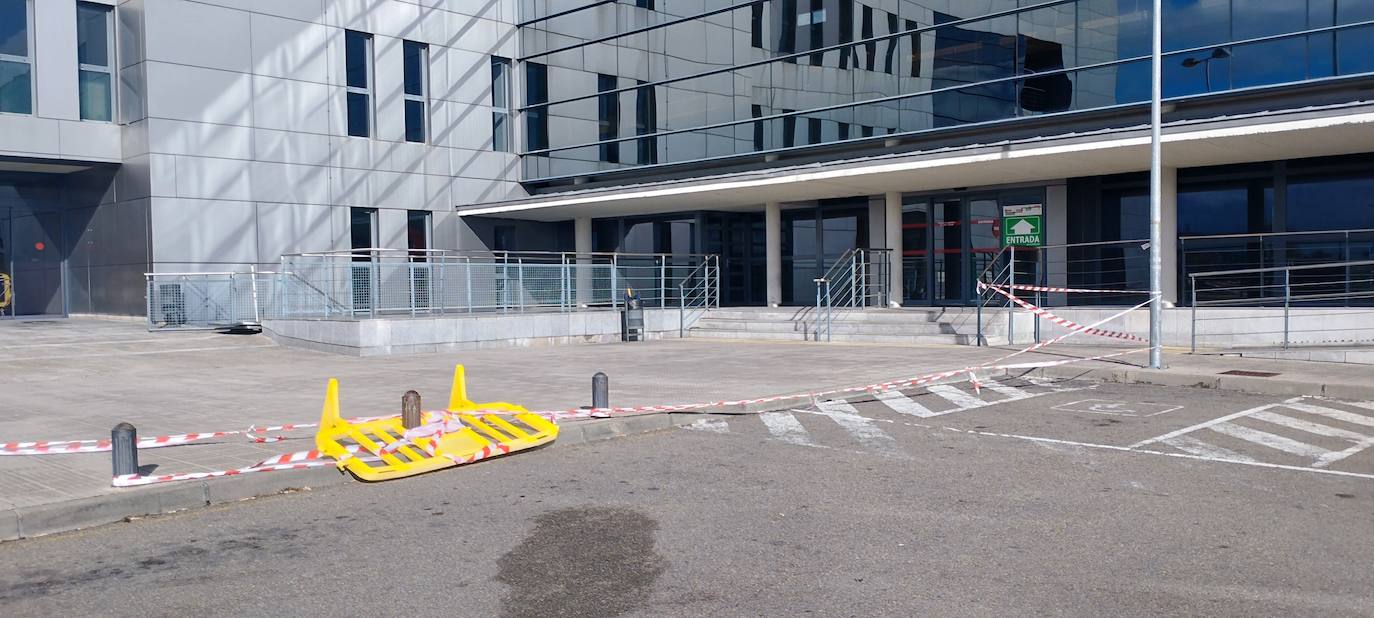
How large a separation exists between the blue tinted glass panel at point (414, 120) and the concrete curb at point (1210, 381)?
21.3m

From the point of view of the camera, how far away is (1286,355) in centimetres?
1661

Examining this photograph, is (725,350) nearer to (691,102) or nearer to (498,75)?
(691,102)

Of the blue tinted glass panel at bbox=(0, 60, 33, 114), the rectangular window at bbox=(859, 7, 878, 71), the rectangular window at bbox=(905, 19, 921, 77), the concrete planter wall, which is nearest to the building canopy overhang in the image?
the rectangular window at bbox=(905, 19, 921, 77)

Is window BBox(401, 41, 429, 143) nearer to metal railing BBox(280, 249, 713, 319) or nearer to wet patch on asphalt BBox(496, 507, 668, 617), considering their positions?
metal railing BBox(280, 249, 713, 319)

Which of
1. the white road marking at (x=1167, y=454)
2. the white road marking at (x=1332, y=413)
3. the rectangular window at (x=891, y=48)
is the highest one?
the rectangular window at (x=891, y=48)

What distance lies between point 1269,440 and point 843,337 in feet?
45.7

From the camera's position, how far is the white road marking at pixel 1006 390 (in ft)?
43.0

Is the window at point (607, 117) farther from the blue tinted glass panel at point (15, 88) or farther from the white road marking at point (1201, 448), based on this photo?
the white road marking at point (1201, 448)

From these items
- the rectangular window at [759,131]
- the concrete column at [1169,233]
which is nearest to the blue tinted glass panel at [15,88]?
the rectangular window at [759,131]

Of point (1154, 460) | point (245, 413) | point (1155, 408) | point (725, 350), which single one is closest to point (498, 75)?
point (725, 350)

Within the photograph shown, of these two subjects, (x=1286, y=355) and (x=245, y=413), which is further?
(x=1286, y=355)

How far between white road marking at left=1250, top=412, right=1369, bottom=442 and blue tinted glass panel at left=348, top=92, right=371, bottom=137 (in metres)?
24.9

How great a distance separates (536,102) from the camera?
109ft

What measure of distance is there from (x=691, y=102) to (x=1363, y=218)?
1688cm
